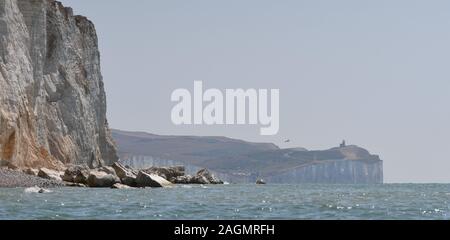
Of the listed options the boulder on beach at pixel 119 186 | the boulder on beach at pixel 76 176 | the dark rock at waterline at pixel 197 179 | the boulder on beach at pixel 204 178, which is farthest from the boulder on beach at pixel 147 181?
the boulder on beach at pixel 204 178

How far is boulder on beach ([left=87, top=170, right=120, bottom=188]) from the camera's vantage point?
5510 cm

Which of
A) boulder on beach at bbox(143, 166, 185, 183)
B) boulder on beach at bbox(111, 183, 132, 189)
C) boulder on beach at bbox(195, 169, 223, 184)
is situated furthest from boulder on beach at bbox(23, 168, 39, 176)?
boulder on beach at bbox(195, 169, 223, 184)

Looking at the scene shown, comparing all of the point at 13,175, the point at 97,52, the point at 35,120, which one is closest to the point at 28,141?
the point at 35,120

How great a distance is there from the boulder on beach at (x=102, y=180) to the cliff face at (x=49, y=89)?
7.73m

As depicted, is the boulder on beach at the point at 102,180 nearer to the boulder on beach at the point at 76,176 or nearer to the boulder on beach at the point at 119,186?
the boulder on beach at the point at 76,176

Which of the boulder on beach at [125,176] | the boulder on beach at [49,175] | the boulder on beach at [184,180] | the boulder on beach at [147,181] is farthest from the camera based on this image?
the boulder on beach at [184,180]

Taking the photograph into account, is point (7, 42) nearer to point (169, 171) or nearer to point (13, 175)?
point (13, 175)

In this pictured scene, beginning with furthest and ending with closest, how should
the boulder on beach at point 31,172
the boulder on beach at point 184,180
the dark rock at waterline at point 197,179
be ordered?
the dark rock at waterline at point 197,179 → the boulder on beach at point 184,180 → the boulder on beach at point 31,172

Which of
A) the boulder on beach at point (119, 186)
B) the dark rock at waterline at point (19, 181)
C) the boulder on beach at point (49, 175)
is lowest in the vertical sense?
the boulder on beach at point (119, 186)

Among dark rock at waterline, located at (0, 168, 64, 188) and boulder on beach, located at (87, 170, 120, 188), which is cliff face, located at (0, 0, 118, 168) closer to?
dark rock at waterline, located at (0, 168, 64, 188)

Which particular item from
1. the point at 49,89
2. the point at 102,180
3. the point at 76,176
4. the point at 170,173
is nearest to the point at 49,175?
the point at 76,176

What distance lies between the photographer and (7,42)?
62594 millimetres

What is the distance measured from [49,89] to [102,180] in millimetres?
25318

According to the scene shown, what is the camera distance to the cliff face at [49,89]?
204 feet
